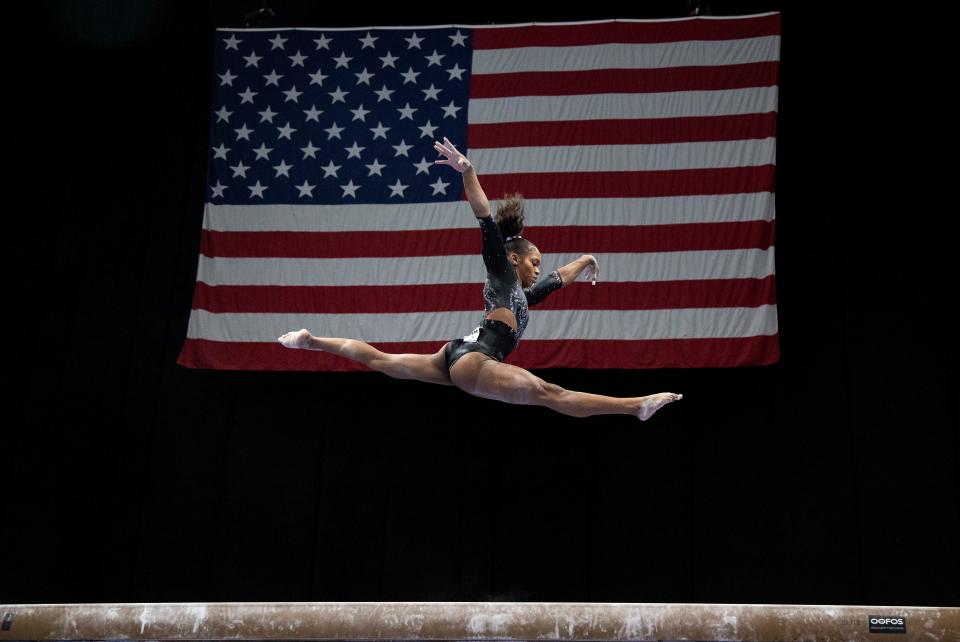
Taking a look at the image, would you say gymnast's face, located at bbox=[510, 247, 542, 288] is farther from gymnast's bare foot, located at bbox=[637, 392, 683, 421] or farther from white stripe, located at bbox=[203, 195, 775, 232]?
white stripe, located at bbox=[203, 195, 775, 232]

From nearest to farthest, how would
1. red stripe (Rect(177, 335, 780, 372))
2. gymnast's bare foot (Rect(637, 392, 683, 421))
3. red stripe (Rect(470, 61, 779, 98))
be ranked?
gymnast's bare foot (Rect(637, 392, 683, 421))
red stripe (Rect(177, 335, 780, 372))
red stripe (Rect(470, 61, 779, 98))

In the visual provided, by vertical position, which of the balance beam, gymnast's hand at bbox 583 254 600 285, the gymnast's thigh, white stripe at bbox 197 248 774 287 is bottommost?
the balance beam

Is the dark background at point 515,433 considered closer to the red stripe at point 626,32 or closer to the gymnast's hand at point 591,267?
the red stripe at point 626,32

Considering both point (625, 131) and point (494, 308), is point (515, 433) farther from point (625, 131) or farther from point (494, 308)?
point (494, 308)

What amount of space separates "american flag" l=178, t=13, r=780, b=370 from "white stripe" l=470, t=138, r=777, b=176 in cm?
2

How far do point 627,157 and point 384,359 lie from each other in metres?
3.11

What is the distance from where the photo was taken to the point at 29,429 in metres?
7.42

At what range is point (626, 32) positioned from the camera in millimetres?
7281

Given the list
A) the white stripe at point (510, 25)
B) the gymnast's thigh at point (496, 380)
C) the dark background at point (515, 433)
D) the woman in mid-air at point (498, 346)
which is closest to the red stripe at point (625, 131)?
the dark background at point (515, 433)

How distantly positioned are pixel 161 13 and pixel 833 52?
5.69 meters

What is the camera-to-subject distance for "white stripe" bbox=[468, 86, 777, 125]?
275 inches

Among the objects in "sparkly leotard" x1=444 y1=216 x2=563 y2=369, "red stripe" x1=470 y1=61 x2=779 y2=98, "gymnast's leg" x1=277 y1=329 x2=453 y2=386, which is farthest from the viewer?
"red stripe" x1=470 y1=61 x2=779 y2=98

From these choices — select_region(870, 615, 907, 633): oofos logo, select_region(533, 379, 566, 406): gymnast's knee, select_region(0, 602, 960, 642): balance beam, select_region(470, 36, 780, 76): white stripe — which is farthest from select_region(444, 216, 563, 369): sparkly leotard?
select_region(470, 36, 780, 76): white stripe

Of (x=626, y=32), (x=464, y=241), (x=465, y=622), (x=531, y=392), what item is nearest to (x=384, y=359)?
(x=531, y=392)
